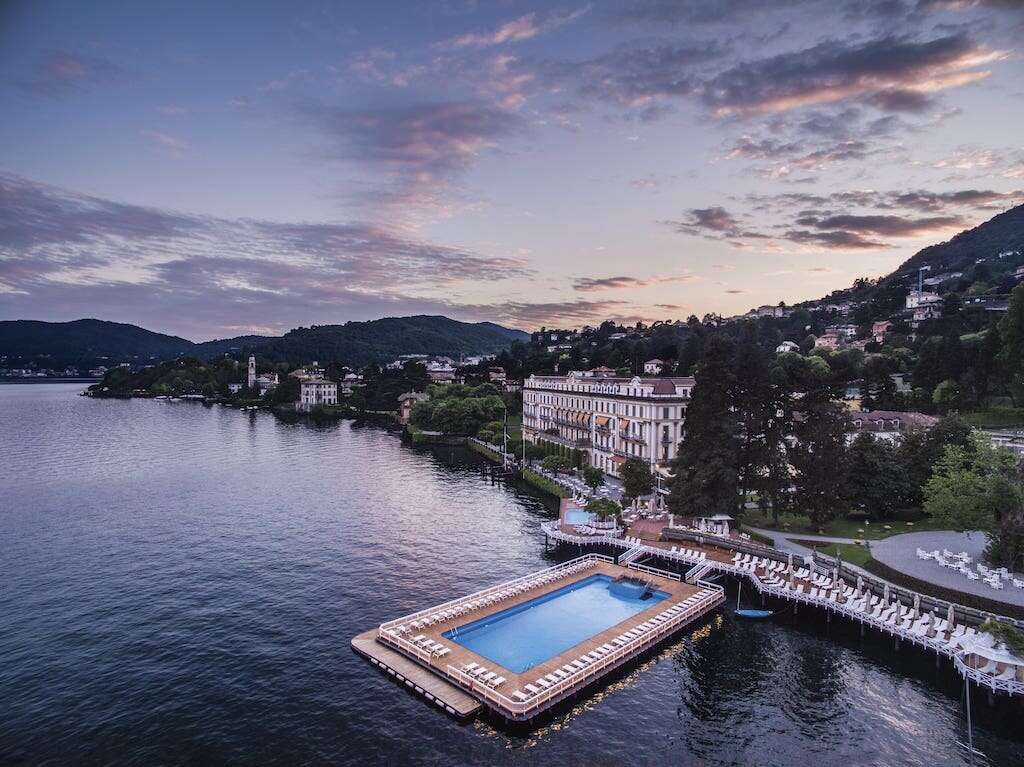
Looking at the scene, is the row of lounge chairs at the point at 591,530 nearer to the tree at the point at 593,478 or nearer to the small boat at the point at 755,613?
the tree at the point at 593,478

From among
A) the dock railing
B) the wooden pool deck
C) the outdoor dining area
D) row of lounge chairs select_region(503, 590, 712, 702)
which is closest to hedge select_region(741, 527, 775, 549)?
the dock railing

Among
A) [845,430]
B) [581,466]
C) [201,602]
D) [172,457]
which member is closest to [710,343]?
[845,430]

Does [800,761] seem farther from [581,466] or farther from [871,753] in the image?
[581,466]

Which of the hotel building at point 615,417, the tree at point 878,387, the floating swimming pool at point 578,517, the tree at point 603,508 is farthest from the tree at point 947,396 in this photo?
the floating swimming pool at point 578,517

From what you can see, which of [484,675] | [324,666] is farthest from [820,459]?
[324,666]

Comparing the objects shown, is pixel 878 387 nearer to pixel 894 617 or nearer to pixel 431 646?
pixel 894 617
